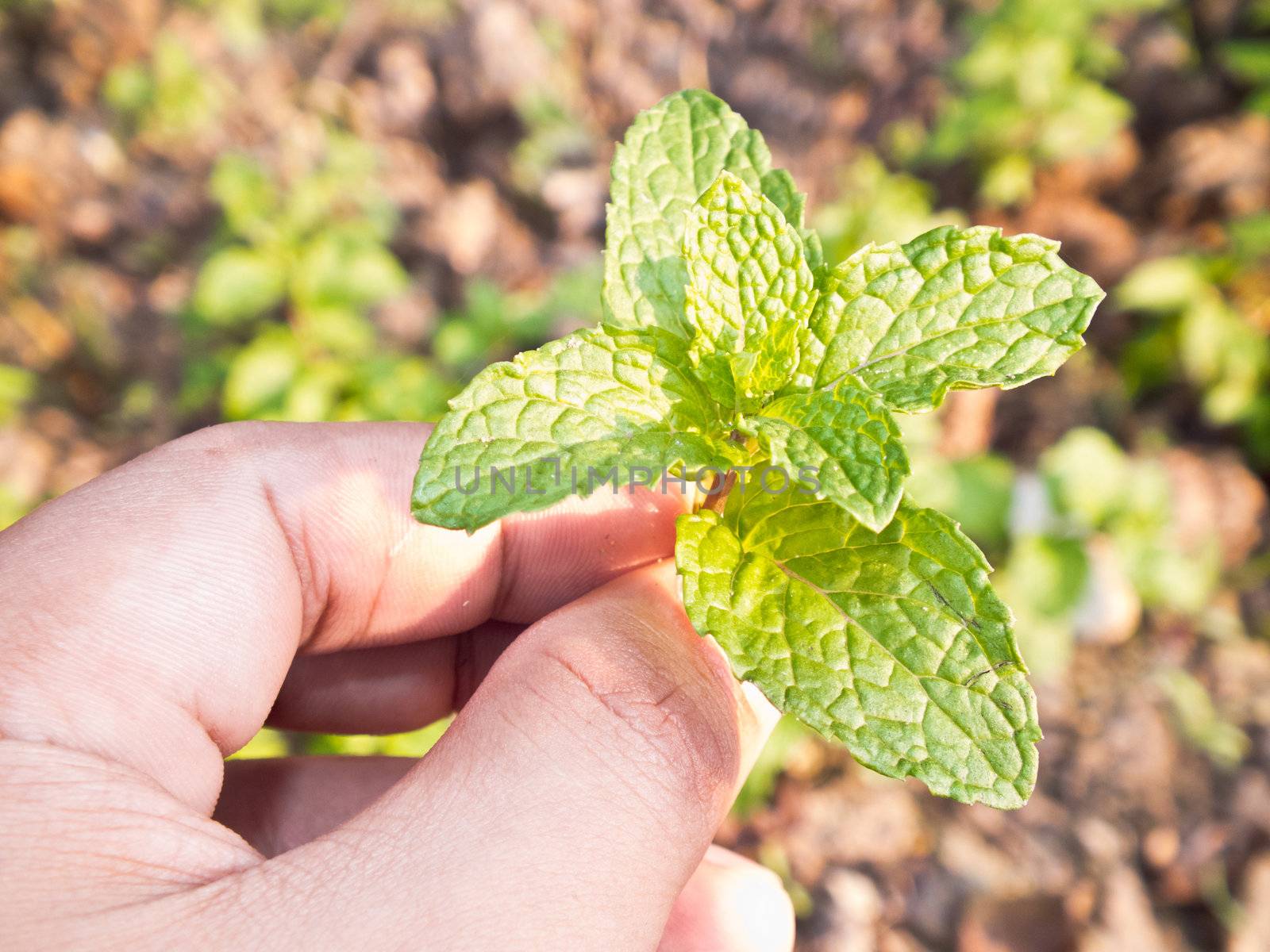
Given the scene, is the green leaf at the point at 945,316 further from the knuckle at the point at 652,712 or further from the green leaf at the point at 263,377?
the green leaf at the point at 263,377

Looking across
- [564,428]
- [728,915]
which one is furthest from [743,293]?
[728,915]

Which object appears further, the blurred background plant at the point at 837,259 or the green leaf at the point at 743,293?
the blurred background plant at the point at 837,259

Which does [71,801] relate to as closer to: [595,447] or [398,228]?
[595,447]

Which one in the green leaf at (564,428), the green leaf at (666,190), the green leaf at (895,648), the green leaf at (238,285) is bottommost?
the green leaf at (895,648)

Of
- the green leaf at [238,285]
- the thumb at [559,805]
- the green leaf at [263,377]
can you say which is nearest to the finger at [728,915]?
the thumb at [559,805]

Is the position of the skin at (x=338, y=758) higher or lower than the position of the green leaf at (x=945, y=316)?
lower

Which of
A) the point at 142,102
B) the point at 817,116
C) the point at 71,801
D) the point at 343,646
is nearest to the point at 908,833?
the point at 343,646
